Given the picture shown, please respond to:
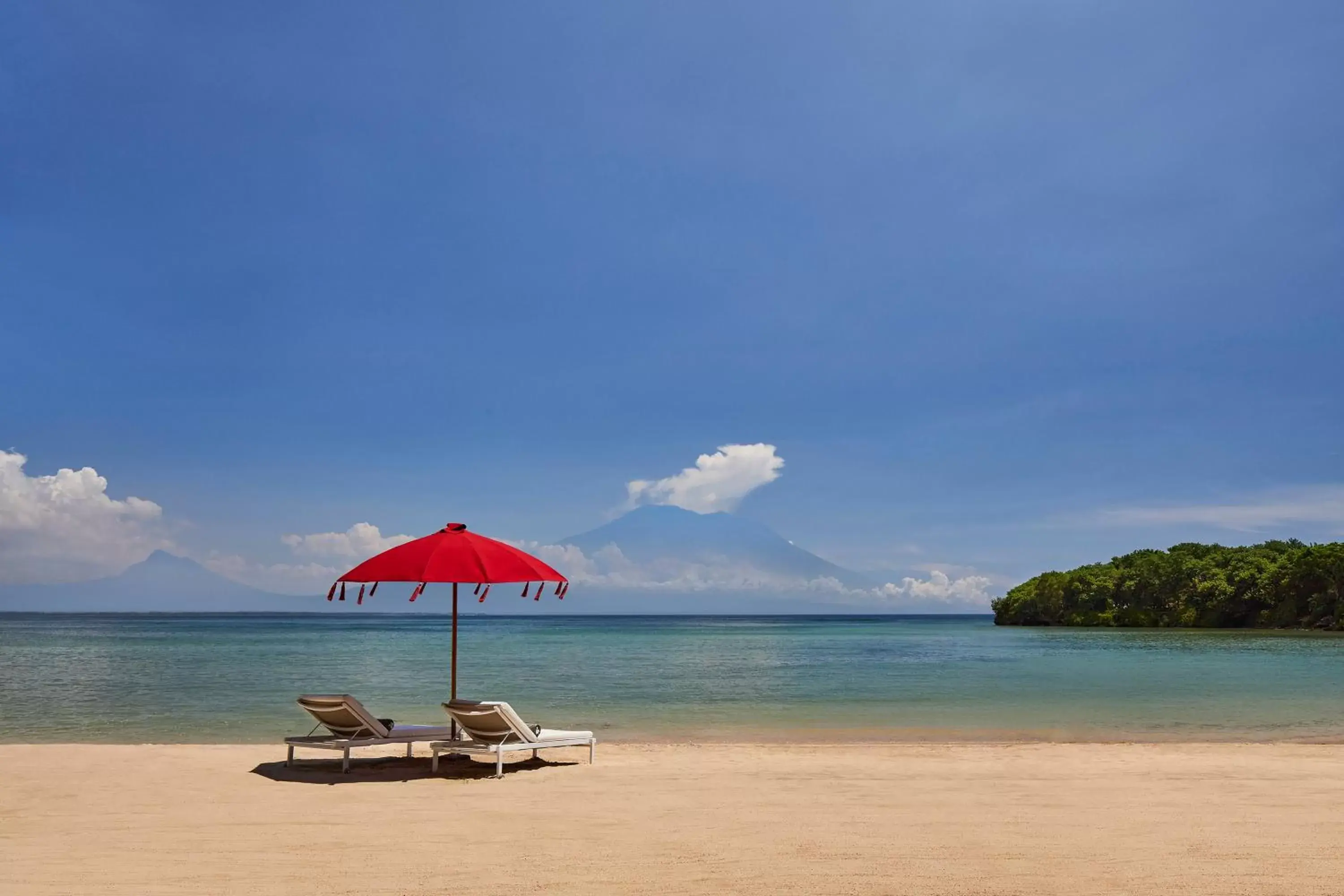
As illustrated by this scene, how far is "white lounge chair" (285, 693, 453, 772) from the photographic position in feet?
34.4

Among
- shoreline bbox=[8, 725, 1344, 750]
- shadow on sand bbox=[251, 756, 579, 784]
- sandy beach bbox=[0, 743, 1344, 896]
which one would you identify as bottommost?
shoreline bbox=[8, 725, 1344, 750]

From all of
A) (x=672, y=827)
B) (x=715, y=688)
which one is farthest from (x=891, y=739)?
(x=715, y=688)

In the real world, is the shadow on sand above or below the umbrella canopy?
below

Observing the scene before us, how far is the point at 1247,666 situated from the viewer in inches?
1380

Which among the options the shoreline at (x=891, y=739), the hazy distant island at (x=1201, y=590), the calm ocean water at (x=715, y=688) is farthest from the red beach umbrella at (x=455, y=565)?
the hazy distant island at (x=1201, y=590)

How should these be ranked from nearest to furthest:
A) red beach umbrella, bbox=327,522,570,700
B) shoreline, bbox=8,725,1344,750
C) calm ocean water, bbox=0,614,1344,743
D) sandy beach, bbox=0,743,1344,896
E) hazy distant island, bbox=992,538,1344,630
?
sandy beach, bbox=0,743,1344,896
red beach umbrella, bbox=327,522,570,700
shoreline, bbox=8,725,1344,750
calm ocean water, bbox=0,614,1344,743
hazy distant island, bbox=992,538,1344,630

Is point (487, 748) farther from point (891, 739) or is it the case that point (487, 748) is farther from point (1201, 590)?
point (1201, 590)

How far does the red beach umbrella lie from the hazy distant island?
9478 centimetres

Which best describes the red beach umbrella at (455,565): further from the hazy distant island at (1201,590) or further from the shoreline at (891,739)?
the hazy distant island at (1201,590)

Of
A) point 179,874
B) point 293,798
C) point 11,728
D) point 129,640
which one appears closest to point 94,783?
point 293,798

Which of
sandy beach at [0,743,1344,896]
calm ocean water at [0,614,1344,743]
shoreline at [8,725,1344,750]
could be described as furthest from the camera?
calm ocean water at [0,614,1344,743]

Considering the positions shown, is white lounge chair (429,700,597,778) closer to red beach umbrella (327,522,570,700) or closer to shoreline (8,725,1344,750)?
red beach umbrella (327,522,570,700)

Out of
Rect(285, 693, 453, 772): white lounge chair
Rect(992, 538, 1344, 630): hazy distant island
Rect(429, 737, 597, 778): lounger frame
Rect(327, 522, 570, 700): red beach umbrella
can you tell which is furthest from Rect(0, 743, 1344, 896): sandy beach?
Rect(992, 538, 1344, 630): hazy distant island

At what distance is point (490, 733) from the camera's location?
10.7 meters
